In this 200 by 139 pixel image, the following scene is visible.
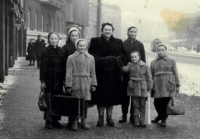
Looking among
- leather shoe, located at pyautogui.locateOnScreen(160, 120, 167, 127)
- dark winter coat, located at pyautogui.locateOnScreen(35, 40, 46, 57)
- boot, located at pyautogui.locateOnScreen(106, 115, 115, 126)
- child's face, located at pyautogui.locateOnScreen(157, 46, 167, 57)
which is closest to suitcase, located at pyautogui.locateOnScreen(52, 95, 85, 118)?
boot, located at pyautogui.locateOnScreen(106, 115, 115, 126)

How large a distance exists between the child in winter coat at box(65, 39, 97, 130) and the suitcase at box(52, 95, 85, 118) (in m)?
0.14

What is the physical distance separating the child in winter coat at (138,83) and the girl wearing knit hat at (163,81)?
0.24 meters

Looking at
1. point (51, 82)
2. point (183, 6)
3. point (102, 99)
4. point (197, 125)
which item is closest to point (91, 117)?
point (102, 99)

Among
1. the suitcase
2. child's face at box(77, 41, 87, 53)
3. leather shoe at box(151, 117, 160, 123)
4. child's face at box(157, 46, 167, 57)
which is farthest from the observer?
leather shoe at box(151, 117, 160, 123)

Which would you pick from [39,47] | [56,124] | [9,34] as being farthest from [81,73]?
[39,47]

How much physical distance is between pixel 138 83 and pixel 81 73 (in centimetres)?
113

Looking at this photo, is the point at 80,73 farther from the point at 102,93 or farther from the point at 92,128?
the point at 92,128

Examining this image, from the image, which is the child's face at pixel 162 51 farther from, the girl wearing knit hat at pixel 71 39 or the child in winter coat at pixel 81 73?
the girl wearing knit hat at pixel 71 39

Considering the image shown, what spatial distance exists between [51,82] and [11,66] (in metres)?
15.0

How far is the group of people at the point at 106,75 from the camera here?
6.55 metres

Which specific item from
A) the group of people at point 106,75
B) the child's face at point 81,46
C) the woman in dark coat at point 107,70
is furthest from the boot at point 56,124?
the child's face at point 81,46

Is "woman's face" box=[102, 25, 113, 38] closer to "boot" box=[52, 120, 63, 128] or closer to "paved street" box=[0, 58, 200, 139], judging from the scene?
"paved street" box=[0, 58, 200, 139]

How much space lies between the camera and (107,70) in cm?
678

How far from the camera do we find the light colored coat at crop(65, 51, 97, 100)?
6.51 m
